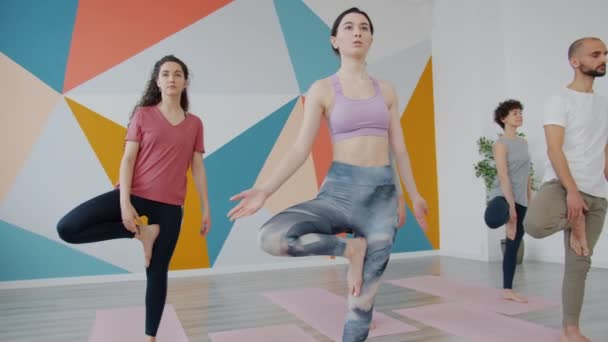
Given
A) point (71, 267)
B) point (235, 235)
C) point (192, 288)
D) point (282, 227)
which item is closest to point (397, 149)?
point (282, 227)

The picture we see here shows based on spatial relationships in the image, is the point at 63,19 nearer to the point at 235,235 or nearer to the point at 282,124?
the point at 282,124

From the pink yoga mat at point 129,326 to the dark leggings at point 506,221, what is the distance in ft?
7.06

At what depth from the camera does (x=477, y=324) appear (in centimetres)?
277

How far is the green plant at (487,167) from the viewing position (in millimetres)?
5266

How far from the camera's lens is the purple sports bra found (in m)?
1.67

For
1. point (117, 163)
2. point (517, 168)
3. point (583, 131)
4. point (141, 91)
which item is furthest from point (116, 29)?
point (583, 131)

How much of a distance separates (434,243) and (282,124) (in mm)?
2621

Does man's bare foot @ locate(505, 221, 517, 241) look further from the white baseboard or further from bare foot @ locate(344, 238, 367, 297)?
the white baseboard

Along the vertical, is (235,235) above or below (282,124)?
below

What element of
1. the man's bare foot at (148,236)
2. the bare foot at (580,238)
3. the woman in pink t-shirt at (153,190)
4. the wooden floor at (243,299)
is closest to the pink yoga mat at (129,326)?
the wooden floor at (243,299)

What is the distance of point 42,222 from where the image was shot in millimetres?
4711

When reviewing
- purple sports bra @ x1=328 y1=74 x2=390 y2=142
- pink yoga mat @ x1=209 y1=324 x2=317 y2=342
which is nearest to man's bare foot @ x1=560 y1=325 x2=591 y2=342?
pink yoga mat @ x1=209 y1=324 x2=317 y2=342

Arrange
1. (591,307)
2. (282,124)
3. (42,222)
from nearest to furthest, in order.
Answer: (591,307)
(42,222)
(282,124)

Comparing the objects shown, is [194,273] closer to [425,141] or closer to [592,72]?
[425,141]
